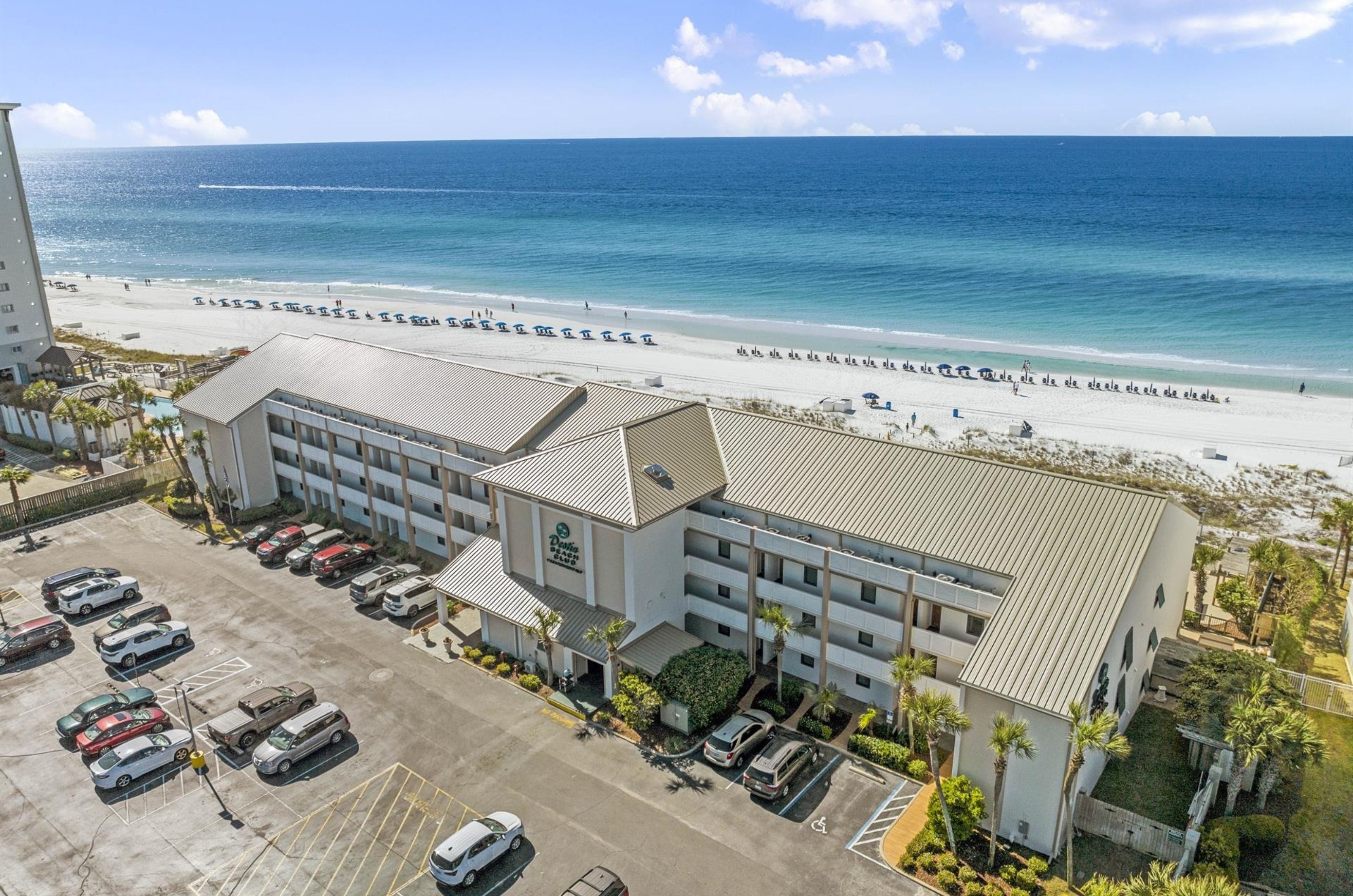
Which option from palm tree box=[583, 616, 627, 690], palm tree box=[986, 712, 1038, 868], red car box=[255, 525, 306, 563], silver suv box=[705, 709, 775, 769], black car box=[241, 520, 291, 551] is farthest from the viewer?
black car box=[241, 520, 291, 551]

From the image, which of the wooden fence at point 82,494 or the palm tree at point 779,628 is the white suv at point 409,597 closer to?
the palm tree at point 779,628

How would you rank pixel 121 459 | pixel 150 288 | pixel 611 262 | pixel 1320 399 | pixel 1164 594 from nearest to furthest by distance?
1. pixel 1164 594
2. pixel 121 459
3. pixel 1320 399
4. pixel 150 288
5. pixel 611 262

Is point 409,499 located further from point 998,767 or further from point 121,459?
point 998,767

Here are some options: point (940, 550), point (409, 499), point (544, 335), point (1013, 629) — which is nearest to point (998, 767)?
point (1013, 629)

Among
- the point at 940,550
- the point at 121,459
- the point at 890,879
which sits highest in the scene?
the point at 940,550

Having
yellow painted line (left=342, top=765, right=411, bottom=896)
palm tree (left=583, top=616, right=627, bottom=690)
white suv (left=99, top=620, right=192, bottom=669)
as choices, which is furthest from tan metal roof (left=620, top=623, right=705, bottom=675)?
white suv (left=99, top=620, right=192, bottom=669)

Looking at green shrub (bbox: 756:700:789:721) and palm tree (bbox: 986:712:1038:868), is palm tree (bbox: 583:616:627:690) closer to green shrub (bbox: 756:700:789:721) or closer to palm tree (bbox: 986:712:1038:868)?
green shrub (bbox: 756:700:789:721)

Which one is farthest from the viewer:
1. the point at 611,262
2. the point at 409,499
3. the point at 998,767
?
→ the point at 611,262
